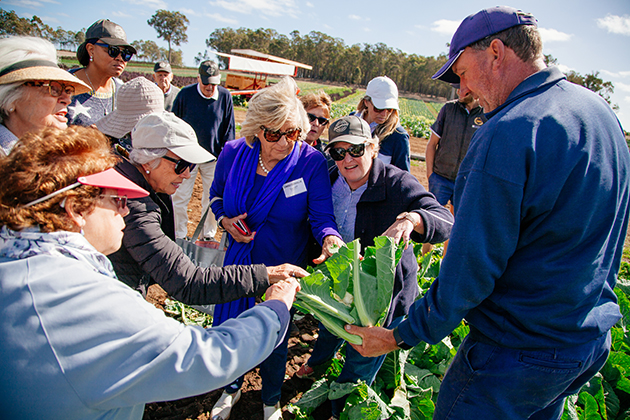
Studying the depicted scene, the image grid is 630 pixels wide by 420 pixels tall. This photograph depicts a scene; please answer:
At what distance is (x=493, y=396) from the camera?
1.38 m

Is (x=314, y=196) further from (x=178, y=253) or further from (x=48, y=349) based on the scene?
(x=48, y=349)

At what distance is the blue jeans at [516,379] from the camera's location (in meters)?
1.32

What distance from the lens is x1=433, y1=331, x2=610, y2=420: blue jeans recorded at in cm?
132

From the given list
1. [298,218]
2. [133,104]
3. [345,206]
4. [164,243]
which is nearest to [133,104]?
[133,104]

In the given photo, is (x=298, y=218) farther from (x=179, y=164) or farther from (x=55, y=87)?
(x=55, y=87)

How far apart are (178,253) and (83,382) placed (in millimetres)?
1005

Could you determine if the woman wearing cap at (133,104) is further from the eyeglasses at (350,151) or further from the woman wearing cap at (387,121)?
the woman wearing cap at (387,121)

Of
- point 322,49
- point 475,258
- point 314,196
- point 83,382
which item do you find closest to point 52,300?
point 83,382

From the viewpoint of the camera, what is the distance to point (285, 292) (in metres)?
1.68

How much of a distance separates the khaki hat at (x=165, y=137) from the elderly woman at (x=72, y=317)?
78 centimetres

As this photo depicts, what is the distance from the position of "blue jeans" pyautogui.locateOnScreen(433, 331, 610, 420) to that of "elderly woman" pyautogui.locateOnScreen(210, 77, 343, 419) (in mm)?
1108

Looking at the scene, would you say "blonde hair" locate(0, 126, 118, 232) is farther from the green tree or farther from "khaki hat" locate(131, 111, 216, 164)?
the green tree

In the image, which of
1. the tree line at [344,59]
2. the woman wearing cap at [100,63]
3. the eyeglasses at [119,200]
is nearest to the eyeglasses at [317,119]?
the woman wearing cap at [100,63]

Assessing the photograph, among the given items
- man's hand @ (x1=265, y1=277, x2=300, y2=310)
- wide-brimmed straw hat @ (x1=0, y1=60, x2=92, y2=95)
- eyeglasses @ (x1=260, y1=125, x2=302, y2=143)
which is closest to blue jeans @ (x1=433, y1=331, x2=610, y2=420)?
man's hand @ (x1=265, y1=277, x2=300, y2=310)
